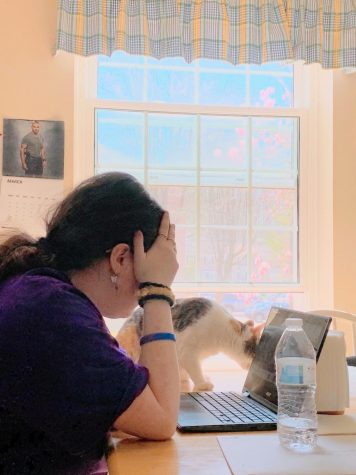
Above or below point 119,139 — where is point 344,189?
below

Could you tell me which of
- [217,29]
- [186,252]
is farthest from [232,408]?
[217,29]

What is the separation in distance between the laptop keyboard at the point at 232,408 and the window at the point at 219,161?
4.13ft

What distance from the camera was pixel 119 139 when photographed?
107 inches

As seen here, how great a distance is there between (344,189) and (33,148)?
1.46m

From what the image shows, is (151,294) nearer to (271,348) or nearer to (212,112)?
(271,348)

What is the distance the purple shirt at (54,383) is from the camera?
0.86m

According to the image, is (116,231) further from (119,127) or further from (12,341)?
(119,127)

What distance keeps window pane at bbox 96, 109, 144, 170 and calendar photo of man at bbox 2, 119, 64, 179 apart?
26 centimetres

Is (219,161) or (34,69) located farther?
(219,161)

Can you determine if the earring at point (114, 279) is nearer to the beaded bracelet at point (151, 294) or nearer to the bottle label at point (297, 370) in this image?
the beaded bracelet at point (151, 294)

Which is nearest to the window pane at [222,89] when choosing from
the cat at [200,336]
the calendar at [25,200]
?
the calendar at [25,200]

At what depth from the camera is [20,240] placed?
112 cm

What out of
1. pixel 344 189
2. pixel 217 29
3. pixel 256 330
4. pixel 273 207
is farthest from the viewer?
pixel 273 207

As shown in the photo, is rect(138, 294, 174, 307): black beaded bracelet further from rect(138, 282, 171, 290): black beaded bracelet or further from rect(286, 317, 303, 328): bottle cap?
rect(286, 317, 303, 328): bottle cap
